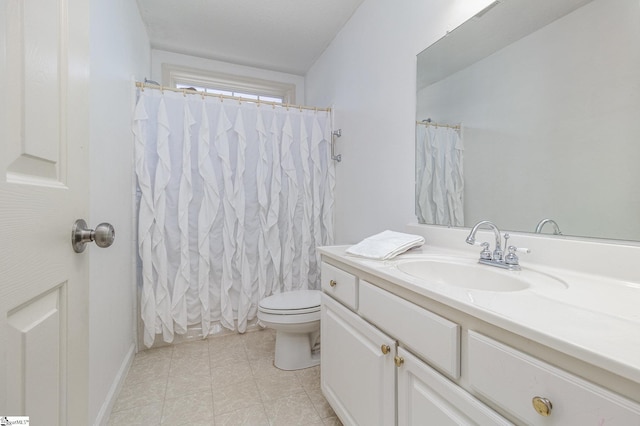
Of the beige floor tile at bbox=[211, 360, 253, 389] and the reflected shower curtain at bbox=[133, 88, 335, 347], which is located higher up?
the reflected shower curtain at bbox=[133, 88, 335, 347]

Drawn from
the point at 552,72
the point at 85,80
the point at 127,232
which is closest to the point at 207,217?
the point at 127,232

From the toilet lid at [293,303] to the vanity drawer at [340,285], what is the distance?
390 mm

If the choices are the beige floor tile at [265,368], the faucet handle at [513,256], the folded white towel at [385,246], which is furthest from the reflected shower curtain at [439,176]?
the beige floor tile at [265,368]

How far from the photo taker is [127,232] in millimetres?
1806

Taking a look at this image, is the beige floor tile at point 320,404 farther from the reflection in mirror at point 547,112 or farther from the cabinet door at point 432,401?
the reflection in mirror at point 547,112

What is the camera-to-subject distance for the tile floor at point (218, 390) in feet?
4.50

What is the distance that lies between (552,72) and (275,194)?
5.80ft

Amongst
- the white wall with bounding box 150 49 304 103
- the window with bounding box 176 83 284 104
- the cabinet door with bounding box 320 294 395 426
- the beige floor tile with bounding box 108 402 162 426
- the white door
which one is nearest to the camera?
the white door

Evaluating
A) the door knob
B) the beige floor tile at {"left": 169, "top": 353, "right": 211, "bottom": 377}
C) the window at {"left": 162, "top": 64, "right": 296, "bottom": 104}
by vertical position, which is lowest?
the beige floor tile at {"left": 169, "top": 353, "right": 211, "bottom": 377}

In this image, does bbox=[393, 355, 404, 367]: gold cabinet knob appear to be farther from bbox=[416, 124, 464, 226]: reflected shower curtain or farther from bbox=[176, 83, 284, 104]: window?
bbox=[176, 83, 284, 104]: window

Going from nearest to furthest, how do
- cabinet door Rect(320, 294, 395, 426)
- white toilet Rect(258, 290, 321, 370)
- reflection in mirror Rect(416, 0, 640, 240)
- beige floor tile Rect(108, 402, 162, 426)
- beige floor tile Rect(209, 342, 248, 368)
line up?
reflection in mirror Rect(416, 0, 640, 240)
cabinet door Rect(320, 294, 395, 426)
beige floor tile Rect(108, 402, 162, 426)
white toilet Rect(258, 290, 321, 370)
beige floor tile Rect(209, 342, 248, 368)

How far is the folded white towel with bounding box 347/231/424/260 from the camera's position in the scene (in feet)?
3.72

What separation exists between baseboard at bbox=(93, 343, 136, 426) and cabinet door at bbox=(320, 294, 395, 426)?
1.02m

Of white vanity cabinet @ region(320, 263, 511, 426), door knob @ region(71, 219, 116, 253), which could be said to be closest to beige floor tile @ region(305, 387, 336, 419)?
white vanity cabinet @ region(320, 263, 511, 426)
